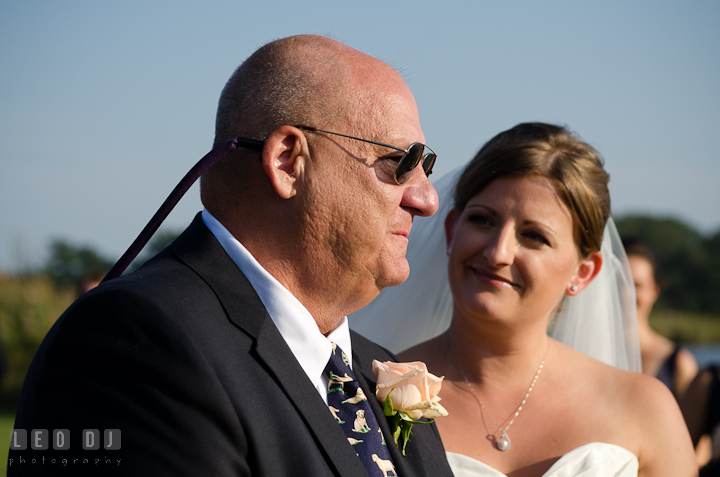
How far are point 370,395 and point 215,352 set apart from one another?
0.93m

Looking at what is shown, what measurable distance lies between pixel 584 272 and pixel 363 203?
2110mm

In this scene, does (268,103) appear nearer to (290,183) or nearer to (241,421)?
(290,183)

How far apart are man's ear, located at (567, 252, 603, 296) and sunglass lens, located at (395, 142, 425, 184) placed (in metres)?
1.82

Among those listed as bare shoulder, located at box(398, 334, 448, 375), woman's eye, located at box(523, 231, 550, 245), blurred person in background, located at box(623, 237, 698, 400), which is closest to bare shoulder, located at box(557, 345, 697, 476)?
bare shoulder, located at box(398, 334, 448, 375)

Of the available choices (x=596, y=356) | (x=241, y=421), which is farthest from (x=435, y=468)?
(x=596, y=356)

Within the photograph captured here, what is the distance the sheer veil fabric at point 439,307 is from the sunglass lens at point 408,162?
2.03 metres

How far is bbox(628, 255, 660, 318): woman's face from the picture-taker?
6582 millimetres

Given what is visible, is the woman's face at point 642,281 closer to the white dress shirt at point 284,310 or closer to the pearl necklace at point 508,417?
the pearl necklace at point 508,417

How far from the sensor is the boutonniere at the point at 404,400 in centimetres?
254

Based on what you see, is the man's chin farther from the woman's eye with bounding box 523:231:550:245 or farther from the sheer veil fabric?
the sheer veil fabric

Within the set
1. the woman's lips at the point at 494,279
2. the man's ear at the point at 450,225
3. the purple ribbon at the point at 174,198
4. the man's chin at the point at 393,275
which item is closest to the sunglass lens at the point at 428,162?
the man's chin at the point at 393,275

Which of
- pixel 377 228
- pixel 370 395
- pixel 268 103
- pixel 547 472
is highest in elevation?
pixel 268 103

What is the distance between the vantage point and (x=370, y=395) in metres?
2.63

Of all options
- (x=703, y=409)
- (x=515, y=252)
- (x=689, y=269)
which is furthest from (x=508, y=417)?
(x=689, y=269)
